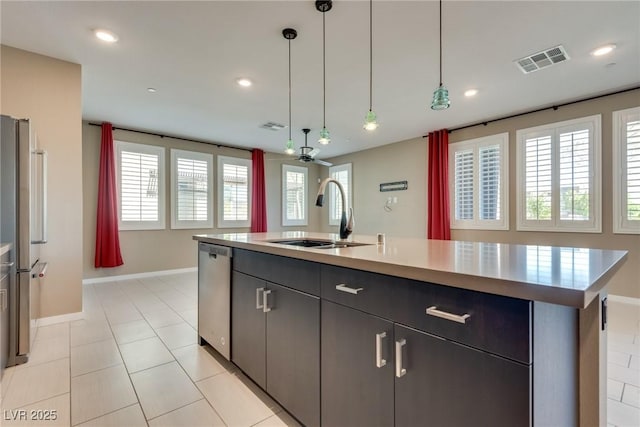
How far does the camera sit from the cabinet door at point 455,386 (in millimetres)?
812

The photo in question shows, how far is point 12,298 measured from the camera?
2225mm

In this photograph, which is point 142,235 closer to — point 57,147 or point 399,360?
point 57,147

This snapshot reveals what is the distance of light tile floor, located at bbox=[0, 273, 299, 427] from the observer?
5.52ft

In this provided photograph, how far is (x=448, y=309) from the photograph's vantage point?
0.94 metres

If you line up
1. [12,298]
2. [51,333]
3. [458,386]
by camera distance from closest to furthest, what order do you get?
1. [458,386]
2. [12,298]
3. [51,333]

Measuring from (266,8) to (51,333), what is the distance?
3.51 m

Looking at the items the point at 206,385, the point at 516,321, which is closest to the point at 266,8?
the point at 516,321

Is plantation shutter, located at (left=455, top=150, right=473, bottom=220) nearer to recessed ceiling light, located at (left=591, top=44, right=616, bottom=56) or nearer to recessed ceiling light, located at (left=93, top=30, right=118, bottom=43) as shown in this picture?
recessed ceiling light, located at (left=591, top=44, right=616, bottom=56)

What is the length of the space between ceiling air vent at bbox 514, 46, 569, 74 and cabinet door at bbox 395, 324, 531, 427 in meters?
3.28

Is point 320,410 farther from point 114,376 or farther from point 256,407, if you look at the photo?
point 114,376

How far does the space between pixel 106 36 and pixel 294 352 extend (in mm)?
3090

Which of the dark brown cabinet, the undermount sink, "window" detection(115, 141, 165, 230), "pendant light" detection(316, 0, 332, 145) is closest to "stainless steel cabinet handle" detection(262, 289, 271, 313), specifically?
the dark brown cabinet

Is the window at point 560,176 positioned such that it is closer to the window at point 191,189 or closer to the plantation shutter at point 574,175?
the plantation shutter at point 574,175

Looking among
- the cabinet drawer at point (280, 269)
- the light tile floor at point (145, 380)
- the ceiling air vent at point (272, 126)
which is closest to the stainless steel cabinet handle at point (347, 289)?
the cabinet drawer at point (280, 269)
